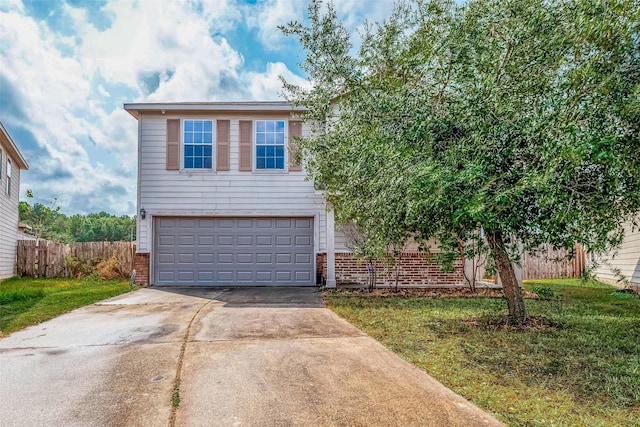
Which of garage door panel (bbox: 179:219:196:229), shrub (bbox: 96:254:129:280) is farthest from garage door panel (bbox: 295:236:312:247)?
shrub (bbox: 96:254:129:280)

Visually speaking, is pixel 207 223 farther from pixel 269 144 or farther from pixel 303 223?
pixel 269 144

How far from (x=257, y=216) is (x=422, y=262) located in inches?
191

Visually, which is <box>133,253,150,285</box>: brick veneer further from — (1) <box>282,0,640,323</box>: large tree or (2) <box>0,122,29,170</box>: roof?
(1) <box>282,0,640,323</box>: large tree

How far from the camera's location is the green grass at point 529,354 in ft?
10.8

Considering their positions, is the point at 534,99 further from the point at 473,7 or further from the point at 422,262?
the point at 422,262

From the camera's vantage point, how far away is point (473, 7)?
5473mm

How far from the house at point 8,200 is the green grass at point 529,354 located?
40.2 feet

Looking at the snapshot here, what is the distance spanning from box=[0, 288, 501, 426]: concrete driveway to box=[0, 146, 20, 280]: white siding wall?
9.82 m

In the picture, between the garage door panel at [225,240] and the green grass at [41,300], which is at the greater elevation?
the garage door panel at [225,240]

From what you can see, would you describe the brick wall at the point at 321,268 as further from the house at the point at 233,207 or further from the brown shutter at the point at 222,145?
the brown shutter at the point at 222,145

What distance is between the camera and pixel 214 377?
154 inches

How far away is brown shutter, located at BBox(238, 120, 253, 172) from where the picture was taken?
11.9 m

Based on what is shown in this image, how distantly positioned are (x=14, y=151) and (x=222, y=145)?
9.08 m

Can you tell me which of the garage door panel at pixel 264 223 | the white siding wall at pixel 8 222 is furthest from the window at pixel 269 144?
the white siding wall at pixel 8 222
